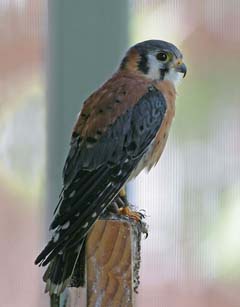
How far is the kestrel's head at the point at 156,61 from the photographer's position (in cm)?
119

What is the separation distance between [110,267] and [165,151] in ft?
2.49

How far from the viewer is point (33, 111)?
5.20ft

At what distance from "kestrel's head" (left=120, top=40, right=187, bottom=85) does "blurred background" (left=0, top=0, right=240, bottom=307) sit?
0.32 m

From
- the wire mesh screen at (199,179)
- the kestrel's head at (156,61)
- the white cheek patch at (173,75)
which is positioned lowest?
the wire mesh screen at (199,179)

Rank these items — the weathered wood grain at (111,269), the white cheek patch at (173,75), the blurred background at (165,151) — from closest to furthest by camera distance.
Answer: the weathered wood grain at (111,269) → the white cheek patch at (173,75) → the blurred background at (165,151)

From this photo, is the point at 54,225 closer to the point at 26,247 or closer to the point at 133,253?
the point at 133,253

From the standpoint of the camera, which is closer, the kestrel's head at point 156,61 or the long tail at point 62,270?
the long tail at point 62,270

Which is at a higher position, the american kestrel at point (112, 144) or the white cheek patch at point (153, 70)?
the white cheek patch at point (153, 70)

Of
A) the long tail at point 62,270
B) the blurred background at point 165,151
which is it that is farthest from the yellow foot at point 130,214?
the blurred background at point 165,151

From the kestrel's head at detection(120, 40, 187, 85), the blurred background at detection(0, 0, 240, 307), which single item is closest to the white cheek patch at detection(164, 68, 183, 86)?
the kestrel's head at detection(120, 40, 187, 85)

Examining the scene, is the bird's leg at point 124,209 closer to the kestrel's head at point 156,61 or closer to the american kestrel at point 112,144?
the american kestrel at point 112,144

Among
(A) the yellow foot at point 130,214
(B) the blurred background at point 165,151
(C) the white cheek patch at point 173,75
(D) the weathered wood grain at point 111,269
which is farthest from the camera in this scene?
(B) the blurred background at point 165,151

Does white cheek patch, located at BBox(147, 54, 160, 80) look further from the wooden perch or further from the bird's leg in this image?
the wooden perch

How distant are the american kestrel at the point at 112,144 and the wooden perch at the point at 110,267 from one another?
39 mm
